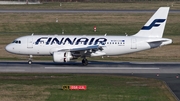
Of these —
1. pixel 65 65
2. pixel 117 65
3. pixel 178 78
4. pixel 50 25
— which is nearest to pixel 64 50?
pixel 65 65

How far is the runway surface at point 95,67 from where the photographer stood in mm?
52688

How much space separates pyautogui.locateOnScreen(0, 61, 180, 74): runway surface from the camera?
173 feet

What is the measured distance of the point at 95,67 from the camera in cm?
5534

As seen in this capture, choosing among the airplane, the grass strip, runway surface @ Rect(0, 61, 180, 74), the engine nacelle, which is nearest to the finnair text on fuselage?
the airplane

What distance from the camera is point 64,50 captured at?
5562 cm

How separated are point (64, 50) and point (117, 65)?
6270 mm

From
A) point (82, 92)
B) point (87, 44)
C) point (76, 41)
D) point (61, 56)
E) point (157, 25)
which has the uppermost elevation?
point (157, 25)

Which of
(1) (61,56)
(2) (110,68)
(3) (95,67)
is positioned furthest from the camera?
(3) (95,67)

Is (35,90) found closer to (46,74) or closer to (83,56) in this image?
(46,74)

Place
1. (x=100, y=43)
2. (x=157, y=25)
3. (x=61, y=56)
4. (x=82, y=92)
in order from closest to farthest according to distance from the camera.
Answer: (x=82, y=92)
(x=61, y=56)
(x=100, y=43)
(x=157, y=25)

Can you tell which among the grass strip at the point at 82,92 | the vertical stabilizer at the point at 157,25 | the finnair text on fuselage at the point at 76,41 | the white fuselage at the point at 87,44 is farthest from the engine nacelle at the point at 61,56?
the vertical stabilizer at the point at 157,25

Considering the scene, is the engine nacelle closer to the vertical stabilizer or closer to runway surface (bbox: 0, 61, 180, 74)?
runway surface (bbox: 0, 61, 180, 74)

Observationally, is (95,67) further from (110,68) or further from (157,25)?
(157,25)

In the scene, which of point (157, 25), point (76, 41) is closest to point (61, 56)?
point (76, 41)
